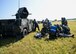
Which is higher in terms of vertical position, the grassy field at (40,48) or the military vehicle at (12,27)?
the military vehicle at (12,27)

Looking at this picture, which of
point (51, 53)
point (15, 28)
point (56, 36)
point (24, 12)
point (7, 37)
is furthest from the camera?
point (24, 12)

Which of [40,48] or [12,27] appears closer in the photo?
[40,48]

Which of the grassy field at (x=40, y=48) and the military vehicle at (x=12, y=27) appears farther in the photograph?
the military vehicle at (x=12, y=27)

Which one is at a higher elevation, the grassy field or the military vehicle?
the military vehicle

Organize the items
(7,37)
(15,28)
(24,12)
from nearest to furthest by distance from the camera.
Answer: (15,28), (7,37), (24,12)

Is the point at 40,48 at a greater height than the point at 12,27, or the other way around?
the point at 12,27

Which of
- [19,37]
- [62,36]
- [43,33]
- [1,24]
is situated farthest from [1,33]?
[62,36]

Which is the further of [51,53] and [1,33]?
[1,33]

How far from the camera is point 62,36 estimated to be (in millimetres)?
14383

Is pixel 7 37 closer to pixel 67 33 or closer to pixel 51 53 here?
pixel 67 33

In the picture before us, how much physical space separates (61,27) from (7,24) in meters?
5.74

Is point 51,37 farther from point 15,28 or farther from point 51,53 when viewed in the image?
point 51,53

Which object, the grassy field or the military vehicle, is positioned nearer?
the grassy field

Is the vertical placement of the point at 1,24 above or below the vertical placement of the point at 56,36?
above
